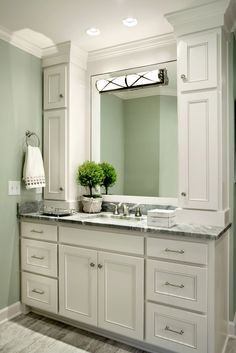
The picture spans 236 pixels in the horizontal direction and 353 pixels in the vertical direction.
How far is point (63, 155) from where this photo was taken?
9.17 ft

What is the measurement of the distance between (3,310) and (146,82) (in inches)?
91.8

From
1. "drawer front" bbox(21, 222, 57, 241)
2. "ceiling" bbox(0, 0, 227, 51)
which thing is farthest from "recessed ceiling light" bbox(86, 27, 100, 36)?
"drawer front" bbox(21, 222, 57, 241)

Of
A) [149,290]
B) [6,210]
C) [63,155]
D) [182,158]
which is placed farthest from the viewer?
[63,155]

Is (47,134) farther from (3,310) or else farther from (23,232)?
(3,310)

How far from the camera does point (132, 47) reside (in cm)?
269

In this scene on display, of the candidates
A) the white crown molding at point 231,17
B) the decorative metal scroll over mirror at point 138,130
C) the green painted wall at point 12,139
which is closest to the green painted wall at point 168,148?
the decorative metal scroll over mirror at point 138,130

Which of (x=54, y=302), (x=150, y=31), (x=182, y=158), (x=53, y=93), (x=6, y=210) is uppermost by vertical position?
(x=150, y=31)

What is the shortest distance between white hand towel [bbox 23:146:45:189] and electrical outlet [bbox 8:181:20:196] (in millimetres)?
93

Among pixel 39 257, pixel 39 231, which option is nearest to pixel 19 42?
pixel 39 231

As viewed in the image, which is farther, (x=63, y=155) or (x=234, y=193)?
(x=63, y=155)

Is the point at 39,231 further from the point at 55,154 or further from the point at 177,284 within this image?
the point at 177,284

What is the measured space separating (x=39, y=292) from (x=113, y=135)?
1.59m

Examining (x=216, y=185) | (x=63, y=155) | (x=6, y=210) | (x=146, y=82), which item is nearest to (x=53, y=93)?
(x=63, y=155)

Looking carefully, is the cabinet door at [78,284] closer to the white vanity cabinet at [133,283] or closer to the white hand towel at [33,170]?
the white vanity cabinet at [133,283]
